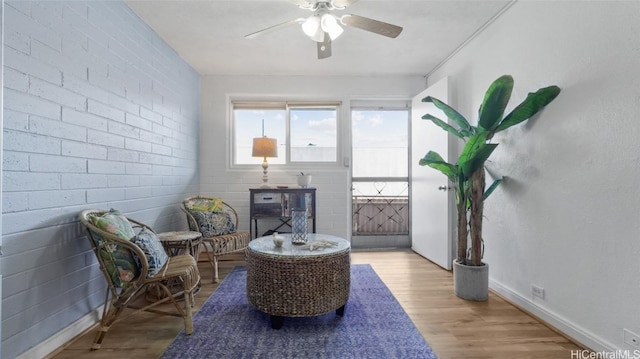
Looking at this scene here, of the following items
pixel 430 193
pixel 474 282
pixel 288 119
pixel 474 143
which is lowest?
pixel 474 282

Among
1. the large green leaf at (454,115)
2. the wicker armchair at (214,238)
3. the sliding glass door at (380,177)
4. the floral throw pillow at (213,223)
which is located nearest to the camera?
the large green leaf at (454,115)

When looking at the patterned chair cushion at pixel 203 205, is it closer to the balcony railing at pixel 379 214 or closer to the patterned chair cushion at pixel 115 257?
the patterned chair cushion at pixel 115 257

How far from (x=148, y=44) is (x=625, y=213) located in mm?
3739

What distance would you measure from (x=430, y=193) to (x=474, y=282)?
1.25 m

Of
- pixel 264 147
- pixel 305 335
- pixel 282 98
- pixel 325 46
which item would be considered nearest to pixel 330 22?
pixel 325 46

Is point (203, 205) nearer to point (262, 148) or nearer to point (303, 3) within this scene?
point (262, 148)

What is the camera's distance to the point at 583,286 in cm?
173

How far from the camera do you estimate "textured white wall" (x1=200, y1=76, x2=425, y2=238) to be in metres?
3.88

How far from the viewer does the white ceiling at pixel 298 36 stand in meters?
2.34

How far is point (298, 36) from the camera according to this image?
9.21ft

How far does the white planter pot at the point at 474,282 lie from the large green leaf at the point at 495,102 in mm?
1162

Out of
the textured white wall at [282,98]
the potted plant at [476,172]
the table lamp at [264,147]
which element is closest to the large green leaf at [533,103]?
the potted plant at [476,172]

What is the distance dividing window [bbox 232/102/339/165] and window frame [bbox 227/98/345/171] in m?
0.02

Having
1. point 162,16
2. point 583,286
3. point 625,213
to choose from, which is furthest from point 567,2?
point 162,16
